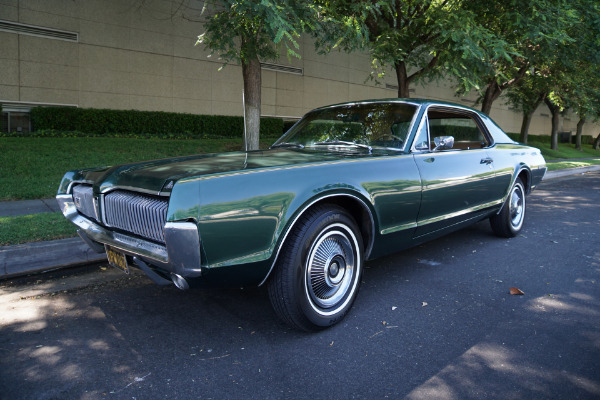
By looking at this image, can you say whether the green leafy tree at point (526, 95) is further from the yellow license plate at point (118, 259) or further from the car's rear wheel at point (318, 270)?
the yellow license plate at point (118, 259)

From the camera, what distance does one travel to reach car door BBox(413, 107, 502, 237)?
12.5 feet

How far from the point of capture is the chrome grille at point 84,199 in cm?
319

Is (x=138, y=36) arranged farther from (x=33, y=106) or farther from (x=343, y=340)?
(x=343, y=340)

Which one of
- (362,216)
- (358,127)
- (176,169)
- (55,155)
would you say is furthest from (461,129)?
(55,155)

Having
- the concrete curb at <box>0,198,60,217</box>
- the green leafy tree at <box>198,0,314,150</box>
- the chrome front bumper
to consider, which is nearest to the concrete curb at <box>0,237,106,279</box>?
the chrome front bumper

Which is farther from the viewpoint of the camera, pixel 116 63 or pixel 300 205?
pixel 116 63

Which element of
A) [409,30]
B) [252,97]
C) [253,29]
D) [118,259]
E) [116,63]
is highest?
[409,30]

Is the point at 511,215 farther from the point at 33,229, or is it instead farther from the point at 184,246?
the point at 33,229

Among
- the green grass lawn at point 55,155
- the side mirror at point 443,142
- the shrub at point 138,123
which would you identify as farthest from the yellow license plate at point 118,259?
the shrub at point 138,123

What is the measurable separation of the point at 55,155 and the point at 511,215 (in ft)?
29.1

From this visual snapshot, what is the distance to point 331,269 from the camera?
10.2ft

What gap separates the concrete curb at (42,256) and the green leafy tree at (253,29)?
2.13 meters

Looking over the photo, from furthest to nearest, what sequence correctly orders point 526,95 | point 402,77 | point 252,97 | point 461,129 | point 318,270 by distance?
point 526,95
point 402,77
point 252,97
point 461,129
point 318,270

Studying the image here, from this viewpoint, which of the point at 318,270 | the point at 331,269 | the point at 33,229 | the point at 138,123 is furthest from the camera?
the point at 138,123
